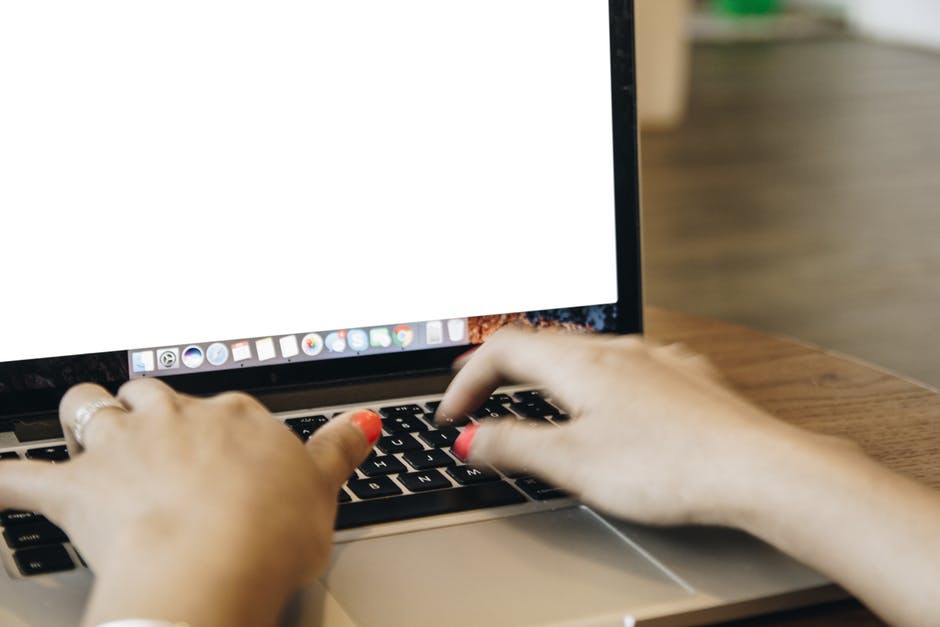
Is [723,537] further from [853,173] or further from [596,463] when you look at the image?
[853,173]

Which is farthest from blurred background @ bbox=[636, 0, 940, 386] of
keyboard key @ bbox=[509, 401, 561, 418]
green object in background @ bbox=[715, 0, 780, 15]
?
keyboard key @ bbox=[509, 401, 561, 418]

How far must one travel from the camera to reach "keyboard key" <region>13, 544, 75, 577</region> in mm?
522

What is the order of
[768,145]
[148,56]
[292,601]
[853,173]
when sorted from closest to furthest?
[292,601] → [148,56] → [853,173] → [768,145]

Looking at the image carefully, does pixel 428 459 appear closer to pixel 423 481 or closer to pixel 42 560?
→ pixel 423 481

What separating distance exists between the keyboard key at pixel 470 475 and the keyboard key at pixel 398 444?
1.4 inches

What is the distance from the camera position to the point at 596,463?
562 millimetres

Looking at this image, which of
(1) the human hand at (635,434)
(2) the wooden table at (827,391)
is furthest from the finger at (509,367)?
(2) the wooden table at (827,391)

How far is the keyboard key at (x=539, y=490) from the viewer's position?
61 cm

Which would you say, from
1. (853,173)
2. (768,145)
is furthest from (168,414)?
(768,145)

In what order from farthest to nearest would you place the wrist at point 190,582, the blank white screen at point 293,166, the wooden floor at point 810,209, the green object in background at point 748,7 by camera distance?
the green object in background at point 748,7, the wooden floor at point 810,209, the blank white screen at point 293,166, the wrist at point 190,582

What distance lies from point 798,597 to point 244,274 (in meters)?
0.39

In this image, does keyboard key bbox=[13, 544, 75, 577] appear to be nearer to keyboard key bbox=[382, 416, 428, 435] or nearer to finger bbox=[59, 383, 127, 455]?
finger bbox=[59, 383, 127, 455]

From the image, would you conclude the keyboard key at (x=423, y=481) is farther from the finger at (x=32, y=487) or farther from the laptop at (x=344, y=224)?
the finger at (x=32, y=487)

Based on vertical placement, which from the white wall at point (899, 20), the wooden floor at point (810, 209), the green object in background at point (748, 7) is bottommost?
the wooden floor at point (810, 209)
